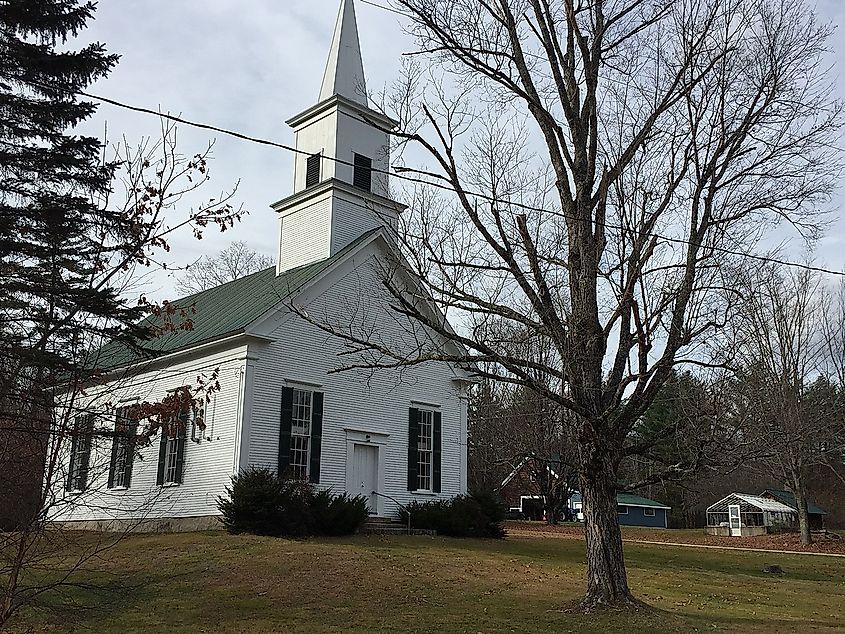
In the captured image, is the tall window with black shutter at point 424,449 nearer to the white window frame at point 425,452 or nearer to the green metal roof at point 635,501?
the white window frame at point 425,452

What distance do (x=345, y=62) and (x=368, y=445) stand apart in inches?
458

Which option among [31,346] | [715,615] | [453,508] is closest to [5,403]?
[31,346]

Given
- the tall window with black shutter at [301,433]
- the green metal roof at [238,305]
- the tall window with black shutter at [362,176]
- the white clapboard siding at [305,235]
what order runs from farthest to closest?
the tall window with black shutter at [362,176] → the white clapboard siding at [305,235] → the green metal roof at [238,305] → the tall window with black shutter at [301,433]

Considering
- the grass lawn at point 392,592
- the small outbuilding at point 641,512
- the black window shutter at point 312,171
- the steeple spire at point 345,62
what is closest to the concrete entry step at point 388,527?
the grass lawn at point 392,592

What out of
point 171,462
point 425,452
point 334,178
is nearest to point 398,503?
point 425,452

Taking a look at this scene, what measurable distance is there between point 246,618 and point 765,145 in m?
10.5

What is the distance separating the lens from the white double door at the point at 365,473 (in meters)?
21.5

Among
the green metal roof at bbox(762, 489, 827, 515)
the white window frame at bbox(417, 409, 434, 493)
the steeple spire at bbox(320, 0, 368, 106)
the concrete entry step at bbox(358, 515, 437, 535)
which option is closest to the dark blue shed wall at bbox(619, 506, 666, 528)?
the green metal roof at bbox(762, 489, 827, 515)

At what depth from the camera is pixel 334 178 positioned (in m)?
23.2

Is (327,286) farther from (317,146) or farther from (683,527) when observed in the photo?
(683,527)

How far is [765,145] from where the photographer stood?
12938 millimetres

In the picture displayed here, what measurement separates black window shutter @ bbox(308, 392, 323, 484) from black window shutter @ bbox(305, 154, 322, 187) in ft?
21.9

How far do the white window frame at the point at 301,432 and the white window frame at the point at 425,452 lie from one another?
3.75 m

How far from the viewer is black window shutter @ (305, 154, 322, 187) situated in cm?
2414
